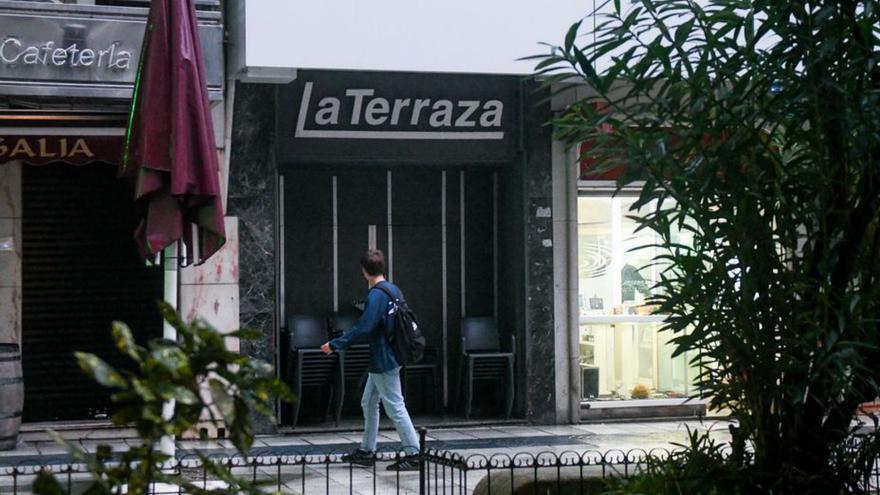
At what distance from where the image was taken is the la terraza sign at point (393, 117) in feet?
48.0

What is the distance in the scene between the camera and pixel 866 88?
5977mm

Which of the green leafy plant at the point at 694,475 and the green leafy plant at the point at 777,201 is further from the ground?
the green leafy plant at the point at 777,201

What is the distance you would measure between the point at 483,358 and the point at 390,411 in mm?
4008

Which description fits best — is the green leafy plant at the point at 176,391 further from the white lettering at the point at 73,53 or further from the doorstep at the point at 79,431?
the doorstep at the point at 79,431

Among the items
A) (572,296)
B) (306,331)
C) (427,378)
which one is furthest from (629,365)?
(306,331)

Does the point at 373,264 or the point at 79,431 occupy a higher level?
the point at 373,264

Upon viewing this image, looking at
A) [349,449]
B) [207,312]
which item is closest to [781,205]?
[349,449]

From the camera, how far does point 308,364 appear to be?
14602mm

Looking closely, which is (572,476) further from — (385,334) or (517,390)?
(517,390)

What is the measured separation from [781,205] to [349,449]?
7.71 m

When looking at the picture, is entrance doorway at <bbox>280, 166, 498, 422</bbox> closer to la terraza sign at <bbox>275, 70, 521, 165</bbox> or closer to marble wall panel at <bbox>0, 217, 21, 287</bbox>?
la terraza sign at <bbox>275, 70, 521, 165</bbox>

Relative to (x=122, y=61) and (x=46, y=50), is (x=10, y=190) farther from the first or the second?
(x=122, y=61)

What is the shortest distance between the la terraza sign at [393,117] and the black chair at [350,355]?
1.94 meters

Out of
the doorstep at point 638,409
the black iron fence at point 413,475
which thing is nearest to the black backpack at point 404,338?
the black iron fence at point 413,475
